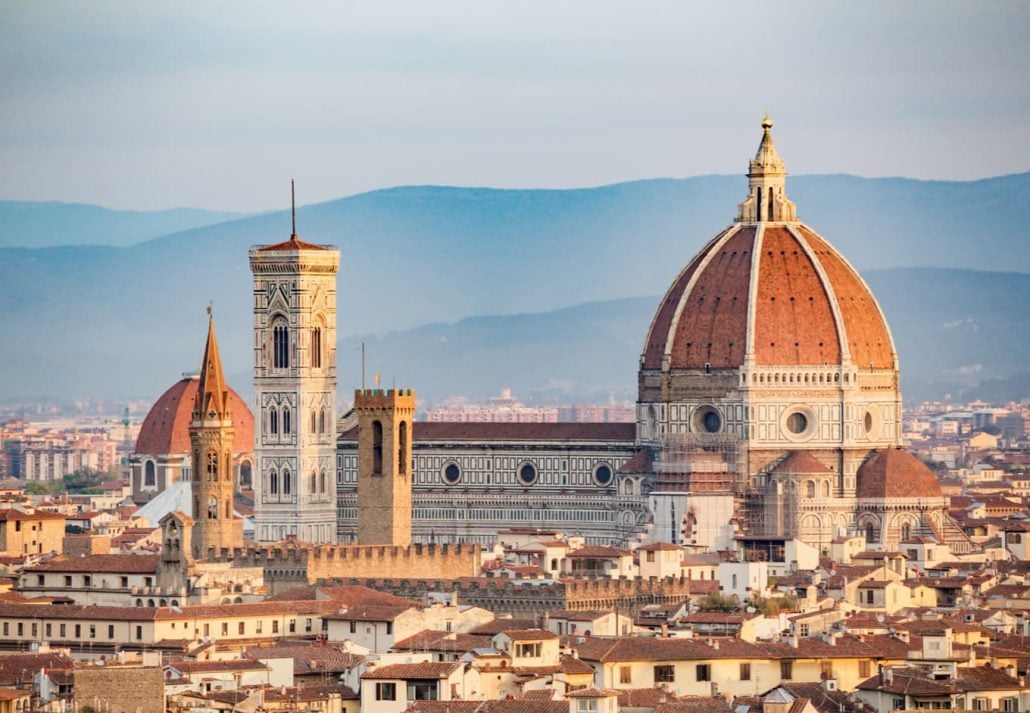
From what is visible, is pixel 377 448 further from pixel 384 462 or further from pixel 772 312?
pixel 772 312

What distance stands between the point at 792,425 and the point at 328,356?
1717 centimetres

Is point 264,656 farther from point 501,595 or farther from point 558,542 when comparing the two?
point 558,542

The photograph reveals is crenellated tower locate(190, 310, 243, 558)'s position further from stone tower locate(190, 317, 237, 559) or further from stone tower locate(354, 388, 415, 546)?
stone tower locate(354, 388, 415, 546)

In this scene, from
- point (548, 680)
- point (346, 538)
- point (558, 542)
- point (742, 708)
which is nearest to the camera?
point (742, 708)

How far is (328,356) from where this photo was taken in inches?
5630

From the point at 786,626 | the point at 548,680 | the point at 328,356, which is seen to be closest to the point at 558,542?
the point at 328,356

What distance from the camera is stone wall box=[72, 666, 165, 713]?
66.4 meters

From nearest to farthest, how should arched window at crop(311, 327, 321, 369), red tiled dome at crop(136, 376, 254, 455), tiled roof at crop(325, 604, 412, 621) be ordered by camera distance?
tiled roof at crop(325, 604, 412, 621)
arched window at crop(311, 327, 321, 369)
red tiled dome at crop(136, 376, 254, 455)

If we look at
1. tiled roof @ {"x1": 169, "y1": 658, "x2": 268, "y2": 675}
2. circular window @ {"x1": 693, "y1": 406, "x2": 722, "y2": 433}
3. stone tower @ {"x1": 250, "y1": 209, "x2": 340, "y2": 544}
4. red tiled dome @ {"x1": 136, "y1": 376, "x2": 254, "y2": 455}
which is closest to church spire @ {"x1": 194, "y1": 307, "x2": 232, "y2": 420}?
stone tower @ {"x1": 250, "y1": 209, "x2": 340, "y2": 544}

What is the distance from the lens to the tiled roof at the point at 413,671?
229 ft

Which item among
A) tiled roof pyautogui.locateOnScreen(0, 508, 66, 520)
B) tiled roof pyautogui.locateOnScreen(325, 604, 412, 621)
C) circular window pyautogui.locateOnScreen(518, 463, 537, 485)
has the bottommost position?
tiled roof pyautogui.locateOnScreen(325, 604, 412, 621)

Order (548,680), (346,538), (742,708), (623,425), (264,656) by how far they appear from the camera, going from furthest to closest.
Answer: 1. (623,425)
2. (346,538)
3. (264,656)
4. (548,680)
5. (742,708)

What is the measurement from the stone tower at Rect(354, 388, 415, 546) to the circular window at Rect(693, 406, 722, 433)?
707 inches

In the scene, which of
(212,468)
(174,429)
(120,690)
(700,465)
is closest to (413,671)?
(120,690)
